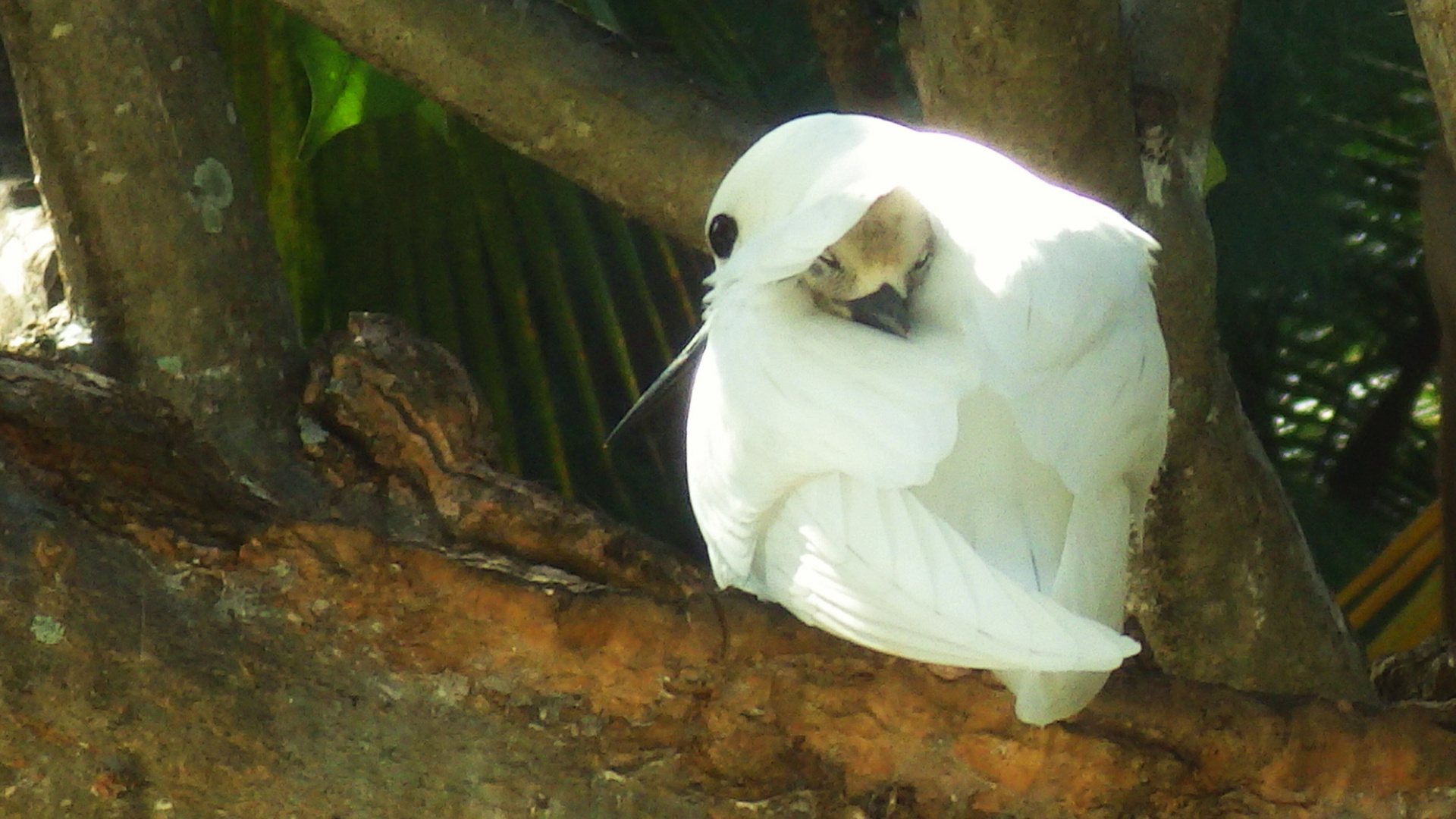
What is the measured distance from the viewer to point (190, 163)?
144cm

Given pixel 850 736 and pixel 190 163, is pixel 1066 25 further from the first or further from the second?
pixel 190 163

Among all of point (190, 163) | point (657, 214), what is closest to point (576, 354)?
point (657, 214)

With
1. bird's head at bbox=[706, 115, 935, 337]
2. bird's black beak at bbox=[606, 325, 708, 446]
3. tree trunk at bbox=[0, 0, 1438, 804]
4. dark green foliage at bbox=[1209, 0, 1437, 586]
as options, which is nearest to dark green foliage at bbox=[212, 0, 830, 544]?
bird's black beak at bbox=[606, 325, 708, 446]

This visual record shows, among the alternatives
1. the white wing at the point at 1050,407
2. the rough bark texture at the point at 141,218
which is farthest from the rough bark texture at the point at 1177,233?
the rough bark texture at the point at 141,218

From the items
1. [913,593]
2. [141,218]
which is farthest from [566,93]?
[913,593]

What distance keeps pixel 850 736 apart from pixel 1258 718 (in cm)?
30

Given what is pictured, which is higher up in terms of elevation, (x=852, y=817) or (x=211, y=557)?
(x=211, y=557)

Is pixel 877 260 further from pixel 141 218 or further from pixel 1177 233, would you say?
pixel 141 218

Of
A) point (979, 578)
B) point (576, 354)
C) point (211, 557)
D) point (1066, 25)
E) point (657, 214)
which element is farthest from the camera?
point (576, 354)

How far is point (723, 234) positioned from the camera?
4.40 feet

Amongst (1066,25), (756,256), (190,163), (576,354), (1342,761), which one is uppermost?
(1066,25)

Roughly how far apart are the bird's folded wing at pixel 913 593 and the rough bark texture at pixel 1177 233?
0.57 metres

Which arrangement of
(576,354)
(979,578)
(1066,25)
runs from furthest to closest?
(576,354), (1066,25), (979,578)

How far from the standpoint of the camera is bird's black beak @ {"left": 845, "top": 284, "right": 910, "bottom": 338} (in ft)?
3.62
